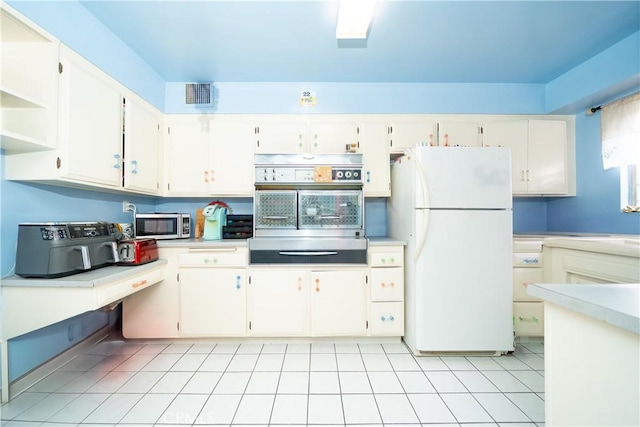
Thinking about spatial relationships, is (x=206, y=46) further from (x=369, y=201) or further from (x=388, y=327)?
(x=388, y=327)

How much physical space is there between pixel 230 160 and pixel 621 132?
3569 millimetres

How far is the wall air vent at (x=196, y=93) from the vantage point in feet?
8.39

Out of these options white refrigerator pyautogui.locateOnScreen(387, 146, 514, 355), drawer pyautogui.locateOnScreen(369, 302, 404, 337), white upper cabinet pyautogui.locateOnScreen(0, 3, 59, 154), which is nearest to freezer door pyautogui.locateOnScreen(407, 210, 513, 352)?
white refrigerator pyautogui.locateOnScreen(387, 146, 514, 355)

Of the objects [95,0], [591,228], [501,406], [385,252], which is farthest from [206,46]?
[591,228]

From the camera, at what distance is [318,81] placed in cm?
270

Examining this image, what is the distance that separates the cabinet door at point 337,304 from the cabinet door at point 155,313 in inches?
46.6

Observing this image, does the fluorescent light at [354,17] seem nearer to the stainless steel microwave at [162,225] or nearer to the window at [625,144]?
the stainless steel microwave at [162,225]

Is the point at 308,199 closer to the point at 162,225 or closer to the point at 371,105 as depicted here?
the point at 371,105

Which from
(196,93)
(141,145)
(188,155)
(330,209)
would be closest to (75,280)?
(141,145)

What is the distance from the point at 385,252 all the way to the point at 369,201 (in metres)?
0.81

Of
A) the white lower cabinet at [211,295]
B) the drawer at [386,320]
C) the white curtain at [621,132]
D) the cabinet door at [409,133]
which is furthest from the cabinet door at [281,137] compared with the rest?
the white curtain at [621,132]

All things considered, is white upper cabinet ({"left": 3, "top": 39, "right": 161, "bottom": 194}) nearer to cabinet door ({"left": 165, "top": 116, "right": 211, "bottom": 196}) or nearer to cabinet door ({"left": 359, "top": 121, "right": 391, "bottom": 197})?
cabinet door ({"left": 165, "top": 116, "right": 211, "bottom": 196})

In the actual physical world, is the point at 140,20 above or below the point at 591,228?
above

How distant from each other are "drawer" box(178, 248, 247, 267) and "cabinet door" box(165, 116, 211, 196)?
26.2 inches
